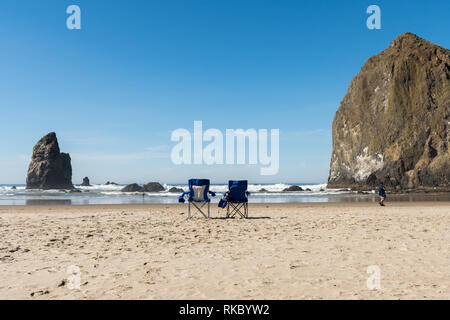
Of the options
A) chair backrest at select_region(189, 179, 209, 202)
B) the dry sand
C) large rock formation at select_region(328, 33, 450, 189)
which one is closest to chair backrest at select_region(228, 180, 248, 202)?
chair backrest at select_region(189, 179, 209, 202)

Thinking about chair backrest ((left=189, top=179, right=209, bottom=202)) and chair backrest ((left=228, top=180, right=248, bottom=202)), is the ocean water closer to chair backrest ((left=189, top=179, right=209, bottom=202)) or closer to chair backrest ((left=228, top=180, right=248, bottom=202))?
chair backrest ((left=228, top=180, right=248, bottom=202))

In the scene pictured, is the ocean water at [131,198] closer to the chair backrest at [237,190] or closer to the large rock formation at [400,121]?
the chair backrest at [237,190]

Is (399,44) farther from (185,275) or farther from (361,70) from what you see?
(185,275)

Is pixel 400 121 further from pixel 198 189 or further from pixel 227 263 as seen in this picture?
pixel 227 263

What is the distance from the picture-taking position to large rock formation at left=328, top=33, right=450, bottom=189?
153 ft

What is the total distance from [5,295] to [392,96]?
5883cm

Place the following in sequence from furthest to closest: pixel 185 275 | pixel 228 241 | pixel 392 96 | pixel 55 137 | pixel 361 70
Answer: pixel 55 137 → pixel 361 70 → pixel 392 96 → pixel 228 241 → pixel 185 275

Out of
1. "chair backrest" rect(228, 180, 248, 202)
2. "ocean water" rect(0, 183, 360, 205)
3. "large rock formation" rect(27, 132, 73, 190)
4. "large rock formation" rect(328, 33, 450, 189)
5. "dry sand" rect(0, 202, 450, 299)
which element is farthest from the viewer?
"large rock formation" rect(27, 132, 73, 190)

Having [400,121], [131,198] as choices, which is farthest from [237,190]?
[400,121]

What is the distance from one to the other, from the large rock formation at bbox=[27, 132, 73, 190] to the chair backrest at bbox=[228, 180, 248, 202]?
233 feet

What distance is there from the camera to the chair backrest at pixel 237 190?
12391mm

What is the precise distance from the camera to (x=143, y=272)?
184 inches

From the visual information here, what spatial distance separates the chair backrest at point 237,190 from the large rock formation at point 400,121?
41.7 meters
